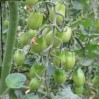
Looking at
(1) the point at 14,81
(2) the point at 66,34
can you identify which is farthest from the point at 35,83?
(2) the point at 66,34

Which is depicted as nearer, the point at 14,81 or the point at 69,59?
the point at 14,81

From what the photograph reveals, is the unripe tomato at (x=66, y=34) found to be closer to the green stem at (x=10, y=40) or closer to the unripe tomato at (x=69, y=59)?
the unripe tomato at (x=69, y=59)

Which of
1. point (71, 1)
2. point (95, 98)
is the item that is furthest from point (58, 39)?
point (95, 98)

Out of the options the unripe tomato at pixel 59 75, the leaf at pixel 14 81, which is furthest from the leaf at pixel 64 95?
the leaf at pixel 14 81

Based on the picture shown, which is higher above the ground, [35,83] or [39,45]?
[39,45]

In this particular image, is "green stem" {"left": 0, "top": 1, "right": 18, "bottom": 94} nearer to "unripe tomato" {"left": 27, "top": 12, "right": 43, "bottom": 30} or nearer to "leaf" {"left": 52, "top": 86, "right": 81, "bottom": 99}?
"unripe tomato" {"left": 27, "top": 12, "right": 43, "bottom": 30}

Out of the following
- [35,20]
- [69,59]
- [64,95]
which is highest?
[35,20]

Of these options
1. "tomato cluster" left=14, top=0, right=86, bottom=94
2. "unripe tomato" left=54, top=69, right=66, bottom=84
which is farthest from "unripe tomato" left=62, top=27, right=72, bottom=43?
"unripe tomato" left=54, top=69, right=66, bottom=84

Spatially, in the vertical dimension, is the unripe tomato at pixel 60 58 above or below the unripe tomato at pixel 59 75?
above

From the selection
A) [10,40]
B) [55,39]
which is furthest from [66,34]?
[10,40]

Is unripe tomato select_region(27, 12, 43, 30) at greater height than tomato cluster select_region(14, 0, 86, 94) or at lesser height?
greater

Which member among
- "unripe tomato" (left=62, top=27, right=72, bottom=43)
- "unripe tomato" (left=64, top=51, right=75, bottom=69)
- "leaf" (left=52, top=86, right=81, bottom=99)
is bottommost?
"leaf" (left=52, top=86, right=81, bottom=99)

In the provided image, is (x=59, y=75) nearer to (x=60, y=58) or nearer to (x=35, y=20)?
(x=60, y=58)

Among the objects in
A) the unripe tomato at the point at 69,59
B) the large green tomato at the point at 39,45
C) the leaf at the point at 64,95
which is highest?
the large green tomato at the point at 39,45
